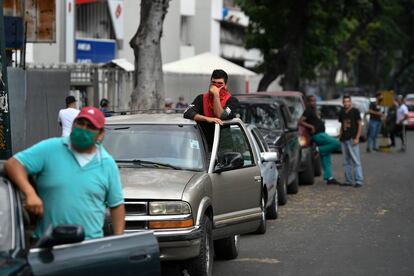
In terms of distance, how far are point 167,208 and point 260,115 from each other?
8.79 m

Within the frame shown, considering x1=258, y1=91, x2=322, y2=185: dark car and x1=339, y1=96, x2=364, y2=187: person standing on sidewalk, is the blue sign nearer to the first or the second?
x1=258, y1=91, x2=322, y2=185: dark car

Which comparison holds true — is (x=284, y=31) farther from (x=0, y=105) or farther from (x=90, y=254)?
(x=90, y=254)

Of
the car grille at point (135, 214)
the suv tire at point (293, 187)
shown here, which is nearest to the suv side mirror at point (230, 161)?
the car grille at point (135, 214)

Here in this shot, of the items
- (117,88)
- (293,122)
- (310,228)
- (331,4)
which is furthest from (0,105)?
(331,4)

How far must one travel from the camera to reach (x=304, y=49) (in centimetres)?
3719

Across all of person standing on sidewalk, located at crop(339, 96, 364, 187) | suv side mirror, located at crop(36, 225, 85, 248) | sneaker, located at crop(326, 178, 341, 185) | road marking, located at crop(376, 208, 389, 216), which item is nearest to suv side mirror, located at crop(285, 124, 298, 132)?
person standing on sidewalk, located at crop(339, 96, 364, 187)

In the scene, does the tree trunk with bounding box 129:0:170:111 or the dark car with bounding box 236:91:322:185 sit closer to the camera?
the tree trunk with bounding box 129:0:170:111

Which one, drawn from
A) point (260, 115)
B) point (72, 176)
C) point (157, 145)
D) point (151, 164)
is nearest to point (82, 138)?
point (72, 176)

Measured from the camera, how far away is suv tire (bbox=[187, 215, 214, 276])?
837cm

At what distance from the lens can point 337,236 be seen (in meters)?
12.1

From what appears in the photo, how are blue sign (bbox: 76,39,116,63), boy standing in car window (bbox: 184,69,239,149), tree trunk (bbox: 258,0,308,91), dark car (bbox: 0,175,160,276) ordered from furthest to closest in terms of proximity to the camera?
tree trunk (bbox: 258,0,308,91) → blue sign (bbox: 76,39,116,63) → boy standing in car window (bbox: 184,69,239,149) → dark car (bbox: 0,175,160,276)

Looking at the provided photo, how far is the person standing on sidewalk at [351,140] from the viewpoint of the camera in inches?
725

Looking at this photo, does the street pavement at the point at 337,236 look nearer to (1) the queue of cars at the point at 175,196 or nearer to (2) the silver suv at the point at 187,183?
(1) the queue of cars at the point at 175,196

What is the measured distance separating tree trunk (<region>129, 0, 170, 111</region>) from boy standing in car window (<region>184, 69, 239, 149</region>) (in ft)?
24.8
